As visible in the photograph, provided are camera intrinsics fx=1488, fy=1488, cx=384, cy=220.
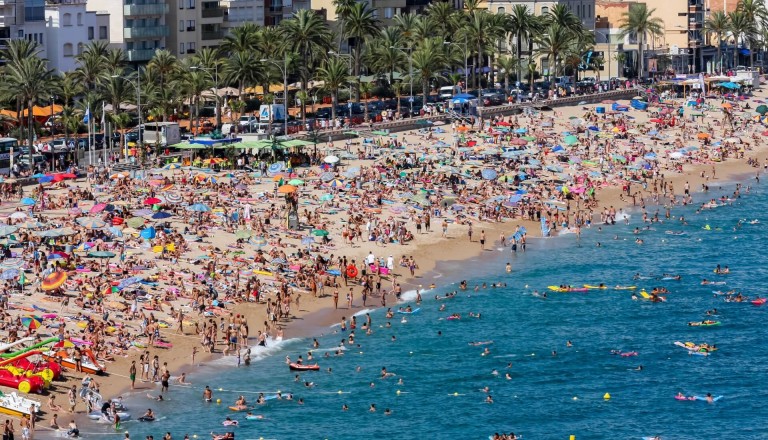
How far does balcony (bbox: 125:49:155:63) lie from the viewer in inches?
5458

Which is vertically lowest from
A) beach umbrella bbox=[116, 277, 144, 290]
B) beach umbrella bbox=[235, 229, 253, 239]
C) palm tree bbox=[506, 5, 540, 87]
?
beach umbrella bbox=[116, 277, 144, 290]

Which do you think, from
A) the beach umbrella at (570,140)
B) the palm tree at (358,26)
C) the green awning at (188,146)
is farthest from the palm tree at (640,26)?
the green awning at (188,146)

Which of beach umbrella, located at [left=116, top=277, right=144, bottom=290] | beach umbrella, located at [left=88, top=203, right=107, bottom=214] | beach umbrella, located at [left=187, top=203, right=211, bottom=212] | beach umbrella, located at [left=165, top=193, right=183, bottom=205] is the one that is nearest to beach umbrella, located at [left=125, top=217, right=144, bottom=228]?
beach umbrella, located at [left=88, top=203, right=107, bottom=214]

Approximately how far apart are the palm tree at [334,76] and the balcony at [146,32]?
2019 centimetres

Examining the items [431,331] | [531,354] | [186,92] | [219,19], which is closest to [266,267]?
[431,331]

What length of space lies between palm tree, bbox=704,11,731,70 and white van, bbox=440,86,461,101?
52.6 meters

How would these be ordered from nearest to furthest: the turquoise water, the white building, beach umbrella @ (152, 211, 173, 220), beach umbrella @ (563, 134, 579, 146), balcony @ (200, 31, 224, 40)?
the turquoise water < beach umbrella @ (152, 211, 173, 220) < beach umbrella @ (563, 134, 579, 146) < the white building < balcony @ (200, 31, 224, 40)

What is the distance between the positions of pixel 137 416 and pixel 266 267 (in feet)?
69.3

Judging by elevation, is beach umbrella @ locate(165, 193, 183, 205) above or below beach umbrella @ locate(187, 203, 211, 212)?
above

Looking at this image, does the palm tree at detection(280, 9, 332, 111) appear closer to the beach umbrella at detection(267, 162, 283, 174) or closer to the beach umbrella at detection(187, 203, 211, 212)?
the beach umbrella at detection(267, 162, 283, 174)

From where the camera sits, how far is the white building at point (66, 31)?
5177 inches

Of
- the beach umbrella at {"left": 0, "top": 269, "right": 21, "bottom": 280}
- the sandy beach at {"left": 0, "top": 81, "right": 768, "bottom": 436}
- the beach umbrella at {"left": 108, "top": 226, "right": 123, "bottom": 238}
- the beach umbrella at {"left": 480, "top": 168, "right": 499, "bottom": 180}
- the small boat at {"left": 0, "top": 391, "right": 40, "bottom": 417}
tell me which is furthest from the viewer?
the beach umbrella at {"left": 480, "top": 168, "right": 499, "bottom": 180}

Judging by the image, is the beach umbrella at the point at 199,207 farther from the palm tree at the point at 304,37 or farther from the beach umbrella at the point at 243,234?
the palm tree at the point at 304,37

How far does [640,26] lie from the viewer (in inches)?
6772
